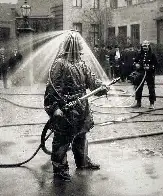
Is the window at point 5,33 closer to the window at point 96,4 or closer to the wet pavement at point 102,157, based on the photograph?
the window at point 96,4

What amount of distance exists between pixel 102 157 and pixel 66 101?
1475 millimetres

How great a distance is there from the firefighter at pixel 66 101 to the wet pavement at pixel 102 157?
353 mm

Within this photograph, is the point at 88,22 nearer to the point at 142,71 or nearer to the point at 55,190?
the point at 142,71

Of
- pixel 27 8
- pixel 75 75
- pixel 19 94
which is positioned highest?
pixel 27 8

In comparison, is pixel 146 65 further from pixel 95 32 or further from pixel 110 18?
pixel 110 18

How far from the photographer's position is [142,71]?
13.1 meters

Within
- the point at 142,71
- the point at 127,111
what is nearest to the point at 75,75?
the point at 127,111

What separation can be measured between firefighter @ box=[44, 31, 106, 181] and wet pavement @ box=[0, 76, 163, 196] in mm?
353

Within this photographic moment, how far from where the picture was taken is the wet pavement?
17.8ft

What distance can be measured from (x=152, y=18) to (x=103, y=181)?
31617mm

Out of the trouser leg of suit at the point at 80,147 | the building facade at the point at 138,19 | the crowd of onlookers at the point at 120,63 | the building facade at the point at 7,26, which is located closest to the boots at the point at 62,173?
the trouser leg of suit at the point at 80,147

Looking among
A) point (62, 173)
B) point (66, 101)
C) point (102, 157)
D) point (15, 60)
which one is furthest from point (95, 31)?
point (62, 173)

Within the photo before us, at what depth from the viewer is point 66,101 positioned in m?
5.84

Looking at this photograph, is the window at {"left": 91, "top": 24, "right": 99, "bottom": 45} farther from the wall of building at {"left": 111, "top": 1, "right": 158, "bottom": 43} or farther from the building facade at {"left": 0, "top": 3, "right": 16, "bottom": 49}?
the building facade at {"left": 0, "top": 3, "right": 16, "bottom": 49}
